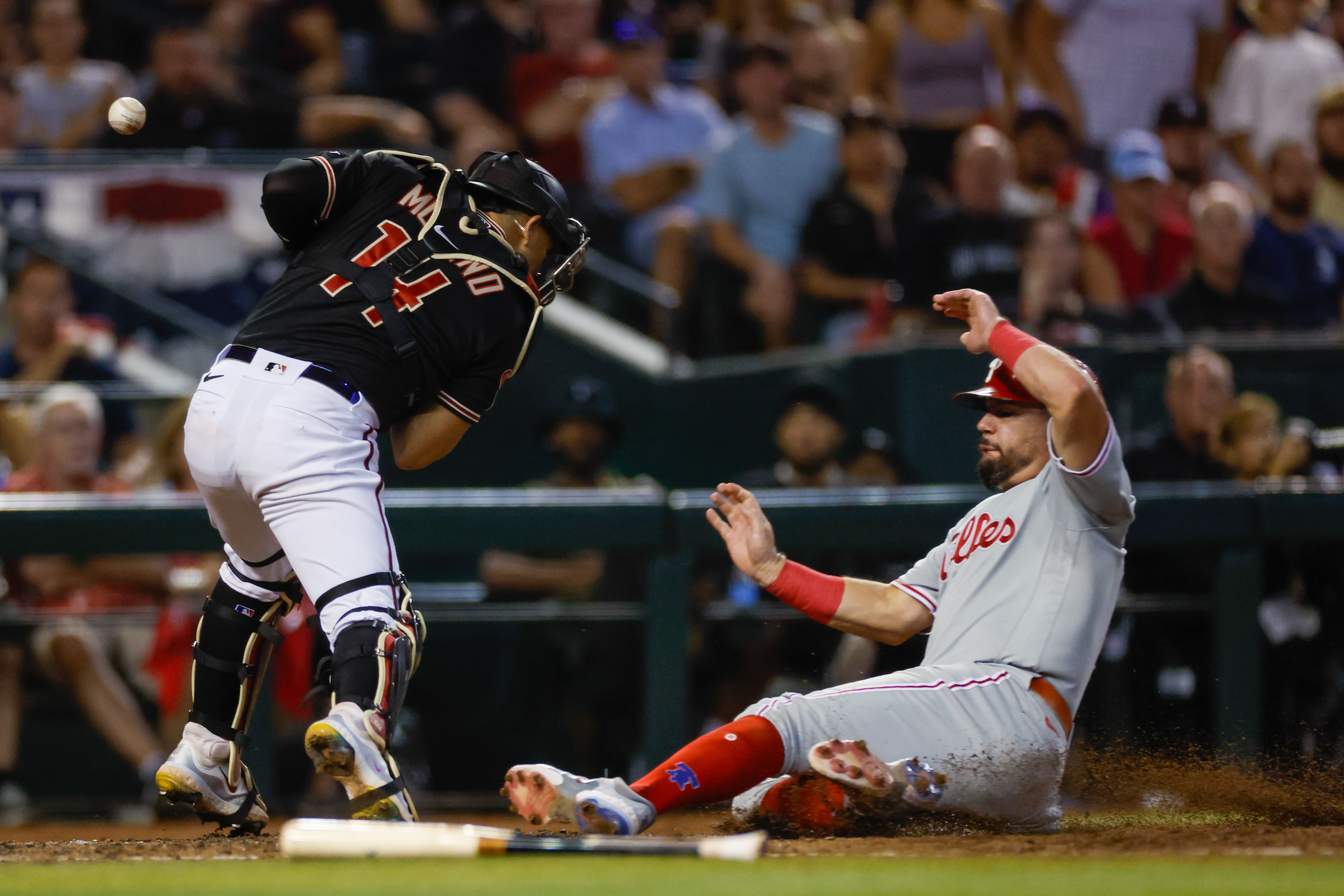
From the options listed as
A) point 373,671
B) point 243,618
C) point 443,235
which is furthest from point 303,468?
point 443,235

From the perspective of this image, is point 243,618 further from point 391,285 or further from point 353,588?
point 391,285

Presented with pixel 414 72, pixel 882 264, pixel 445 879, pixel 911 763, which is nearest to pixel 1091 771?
pixel 911 763

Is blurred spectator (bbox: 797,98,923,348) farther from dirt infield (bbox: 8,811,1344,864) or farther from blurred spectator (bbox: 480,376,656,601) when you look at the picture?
dirt infield (bbox: 8,811,1344,864)

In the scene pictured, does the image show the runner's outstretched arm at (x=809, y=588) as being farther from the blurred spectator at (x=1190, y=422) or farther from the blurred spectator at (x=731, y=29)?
the blurred spectator at (x=731, y=29)

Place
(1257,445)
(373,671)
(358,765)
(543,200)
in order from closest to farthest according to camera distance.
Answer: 1. (358,765)
2. (373,671)
3. (543,200)
4. (1257,445)

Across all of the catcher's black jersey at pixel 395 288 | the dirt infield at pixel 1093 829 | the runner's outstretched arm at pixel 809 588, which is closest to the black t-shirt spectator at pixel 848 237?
the dirt infield at pixel 1093 829
